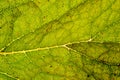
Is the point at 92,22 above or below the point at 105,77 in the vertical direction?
above

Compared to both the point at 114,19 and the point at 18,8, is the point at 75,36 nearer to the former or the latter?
the point at 114,19

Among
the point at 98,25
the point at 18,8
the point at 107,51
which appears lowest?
the point at 107,51

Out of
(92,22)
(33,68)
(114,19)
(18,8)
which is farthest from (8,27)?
(114,19)

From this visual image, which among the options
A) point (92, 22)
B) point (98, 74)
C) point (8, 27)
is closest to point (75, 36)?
point (92, 22)

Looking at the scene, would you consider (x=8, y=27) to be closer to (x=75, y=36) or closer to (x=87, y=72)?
(x=75, y=36)

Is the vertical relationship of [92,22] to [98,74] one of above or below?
above

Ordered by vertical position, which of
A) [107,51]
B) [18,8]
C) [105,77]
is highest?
[18,8]
